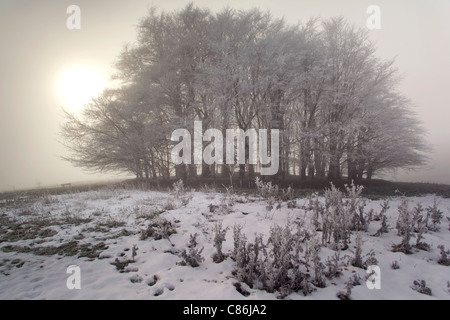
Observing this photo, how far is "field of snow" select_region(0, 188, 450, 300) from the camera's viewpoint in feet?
10.4

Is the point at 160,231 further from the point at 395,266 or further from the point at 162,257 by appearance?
the point at 395,266

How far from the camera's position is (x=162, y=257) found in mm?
4156

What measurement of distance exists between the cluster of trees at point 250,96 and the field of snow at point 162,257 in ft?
30.0

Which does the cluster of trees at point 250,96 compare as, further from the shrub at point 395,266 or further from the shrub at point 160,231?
the shrub at point 395,266

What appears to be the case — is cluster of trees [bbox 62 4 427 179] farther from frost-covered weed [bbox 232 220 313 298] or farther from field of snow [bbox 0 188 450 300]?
frost-covered weed [bbox 232 220 313 298]

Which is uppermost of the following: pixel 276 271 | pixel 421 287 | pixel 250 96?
pixel 250 96

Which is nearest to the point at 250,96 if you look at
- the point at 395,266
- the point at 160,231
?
the point at 160,231

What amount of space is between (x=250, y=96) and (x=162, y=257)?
1332cm

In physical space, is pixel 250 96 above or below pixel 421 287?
above

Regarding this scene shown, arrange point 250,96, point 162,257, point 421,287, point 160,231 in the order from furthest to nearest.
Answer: point 250,96, point 160,231, point 162,257, point 421,287

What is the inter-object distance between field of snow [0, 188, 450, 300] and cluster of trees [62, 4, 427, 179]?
914 centimetres

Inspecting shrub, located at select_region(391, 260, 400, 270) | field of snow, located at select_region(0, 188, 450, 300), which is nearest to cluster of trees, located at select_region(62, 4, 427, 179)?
field of snow, located at select_region(0, 188, 450, 300)

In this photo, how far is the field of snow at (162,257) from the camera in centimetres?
318

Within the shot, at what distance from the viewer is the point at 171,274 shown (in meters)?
3.62
